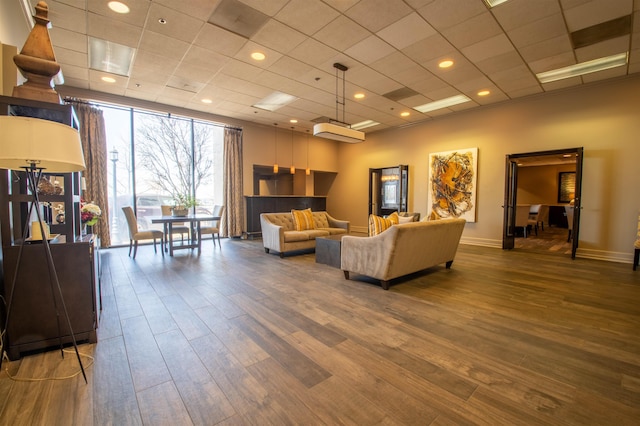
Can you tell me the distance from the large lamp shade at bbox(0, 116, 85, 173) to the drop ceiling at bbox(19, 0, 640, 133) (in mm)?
2449

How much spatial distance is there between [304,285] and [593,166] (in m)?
6.12

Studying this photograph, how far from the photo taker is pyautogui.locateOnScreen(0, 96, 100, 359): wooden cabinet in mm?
1912

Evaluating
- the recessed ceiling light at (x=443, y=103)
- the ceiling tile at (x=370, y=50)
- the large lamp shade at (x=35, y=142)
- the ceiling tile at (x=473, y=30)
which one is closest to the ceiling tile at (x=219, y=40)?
the ceiling tile at (x=370, y=50)

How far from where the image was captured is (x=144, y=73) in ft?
15.9

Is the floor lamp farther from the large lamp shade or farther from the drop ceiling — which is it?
the drop ceiling

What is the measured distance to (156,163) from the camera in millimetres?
7211

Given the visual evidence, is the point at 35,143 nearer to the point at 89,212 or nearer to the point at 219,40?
the point at 89,212

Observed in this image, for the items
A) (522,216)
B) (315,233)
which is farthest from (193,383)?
(522,216)

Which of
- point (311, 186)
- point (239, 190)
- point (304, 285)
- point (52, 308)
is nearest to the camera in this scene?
point (52, 308)

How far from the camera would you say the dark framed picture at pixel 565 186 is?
10773mm

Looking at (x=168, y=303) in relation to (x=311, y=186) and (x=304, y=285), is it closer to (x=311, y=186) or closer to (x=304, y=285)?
(x=304, y=285)

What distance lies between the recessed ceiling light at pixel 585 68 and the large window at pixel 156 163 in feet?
24.5

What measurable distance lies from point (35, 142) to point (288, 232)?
14.1ft

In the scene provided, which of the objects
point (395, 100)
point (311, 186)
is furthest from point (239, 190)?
point (395, 100)
